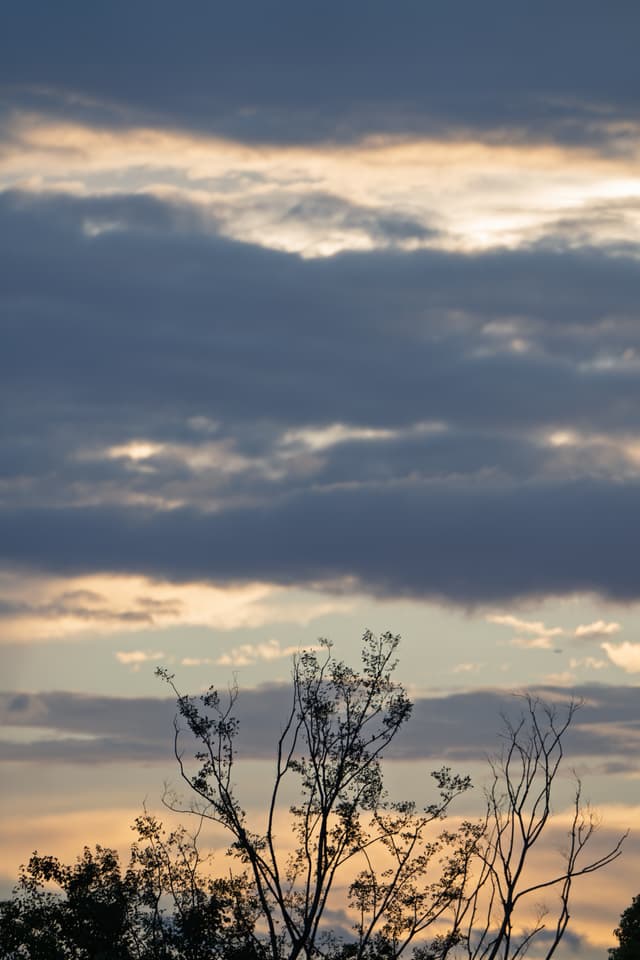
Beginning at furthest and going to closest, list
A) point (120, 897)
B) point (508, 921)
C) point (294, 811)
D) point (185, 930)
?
point (120, 897) → point (185, 930) → point (294, 811) → point (508, 921)

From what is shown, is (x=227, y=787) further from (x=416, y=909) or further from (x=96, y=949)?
(x=96, y=949)

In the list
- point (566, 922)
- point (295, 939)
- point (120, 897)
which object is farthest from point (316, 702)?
point (120, 897)

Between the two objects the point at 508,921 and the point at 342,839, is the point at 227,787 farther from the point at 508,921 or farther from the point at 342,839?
the point at 508,921

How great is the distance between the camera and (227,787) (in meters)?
46.3

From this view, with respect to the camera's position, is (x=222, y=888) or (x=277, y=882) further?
A: (x=222, y=888)

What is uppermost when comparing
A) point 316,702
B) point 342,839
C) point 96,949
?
point 316,702

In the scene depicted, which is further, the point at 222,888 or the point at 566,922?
the point at 222,888

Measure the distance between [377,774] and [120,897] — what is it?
13.9 m

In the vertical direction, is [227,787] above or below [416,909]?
above

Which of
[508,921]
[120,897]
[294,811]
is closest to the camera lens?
[508,921]

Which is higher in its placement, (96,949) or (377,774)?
(377,774)

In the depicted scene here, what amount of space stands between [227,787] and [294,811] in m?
2.25

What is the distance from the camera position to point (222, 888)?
4922cm

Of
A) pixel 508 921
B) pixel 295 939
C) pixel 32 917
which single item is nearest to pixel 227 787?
pixel 295 939
